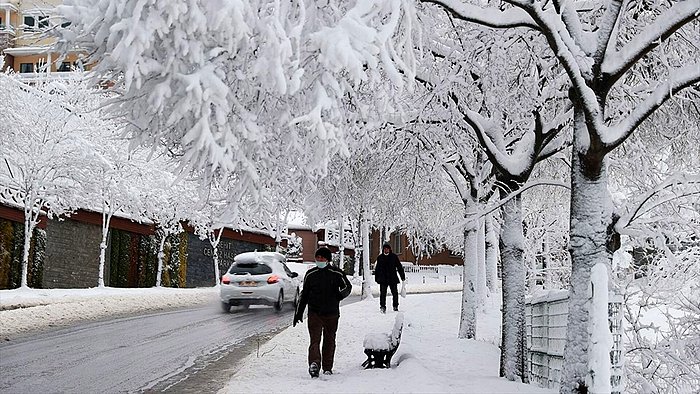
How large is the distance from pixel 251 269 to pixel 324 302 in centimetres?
1046

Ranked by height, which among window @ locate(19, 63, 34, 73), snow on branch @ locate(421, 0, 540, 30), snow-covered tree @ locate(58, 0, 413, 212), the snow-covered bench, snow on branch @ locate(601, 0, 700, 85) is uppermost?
window @ locate(19, 63, 34, 73)

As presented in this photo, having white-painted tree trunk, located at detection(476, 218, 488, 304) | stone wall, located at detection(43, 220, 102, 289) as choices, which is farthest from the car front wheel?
stone wall, located at detection(43, 220, 102, 289)

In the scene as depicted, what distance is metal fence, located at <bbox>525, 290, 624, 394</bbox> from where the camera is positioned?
6797 millimetres

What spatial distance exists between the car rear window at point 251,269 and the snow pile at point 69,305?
3.19 meters

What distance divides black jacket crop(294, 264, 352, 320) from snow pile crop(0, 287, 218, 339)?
7.01m

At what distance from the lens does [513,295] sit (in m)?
10.2

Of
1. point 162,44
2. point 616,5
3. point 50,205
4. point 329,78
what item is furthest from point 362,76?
point 50,205

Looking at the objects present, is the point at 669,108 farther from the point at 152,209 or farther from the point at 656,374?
the point at 152,209

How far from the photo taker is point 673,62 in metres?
8.54

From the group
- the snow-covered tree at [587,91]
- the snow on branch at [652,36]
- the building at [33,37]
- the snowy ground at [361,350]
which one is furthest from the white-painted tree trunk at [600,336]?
the building at [33,37]

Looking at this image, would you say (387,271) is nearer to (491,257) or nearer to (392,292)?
(392,292)

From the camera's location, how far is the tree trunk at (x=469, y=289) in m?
13.8

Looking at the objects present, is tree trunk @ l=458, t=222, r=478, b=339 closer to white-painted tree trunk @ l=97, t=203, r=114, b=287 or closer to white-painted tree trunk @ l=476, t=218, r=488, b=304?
white-painted tree trunk @ l=476, t=218, r=488, b=304

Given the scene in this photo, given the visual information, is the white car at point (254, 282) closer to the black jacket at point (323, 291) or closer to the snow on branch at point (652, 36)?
the black jacket at point (323, 291)
